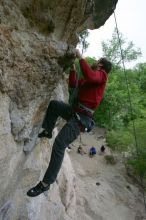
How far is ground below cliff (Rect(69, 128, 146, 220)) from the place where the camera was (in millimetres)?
16431

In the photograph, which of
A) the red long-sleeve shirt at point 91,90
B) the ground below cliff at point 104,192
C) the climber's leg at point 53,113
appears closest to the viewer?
the red long-sleeve shirt at point 91,90

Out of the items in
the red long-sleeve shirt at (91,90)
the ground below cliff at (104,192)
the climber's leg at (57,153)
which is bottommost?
the ground below cliff at (104,192)

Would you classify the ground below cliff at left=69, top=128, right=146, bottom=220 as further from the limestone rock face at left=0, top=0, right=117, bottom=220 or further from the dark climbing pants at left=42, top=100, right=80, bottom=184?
the limestone rock face at left=0, top=0, right=117, bottom=220

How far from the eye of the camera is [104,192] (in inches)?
754

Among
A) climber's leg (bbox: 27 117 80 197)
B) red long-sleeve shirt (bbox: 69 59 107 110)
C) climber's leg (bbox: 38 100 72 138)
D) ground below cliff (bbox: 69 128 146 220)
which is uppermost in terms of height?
red long-sleeve shirt (bbox: 69 59 107 110)

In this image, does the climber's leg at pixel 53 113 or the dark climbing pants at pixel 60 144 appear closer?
the dark climbing pants at pixel 60 144

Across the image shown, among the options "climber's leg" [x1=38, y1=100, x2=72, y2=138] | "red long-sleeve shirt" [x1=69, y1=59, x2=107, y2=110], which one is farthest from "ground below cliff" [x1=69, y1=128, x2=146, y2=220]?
"red long-sleeve shirt" [x1=69, y1=59, x2=107, y2=110]

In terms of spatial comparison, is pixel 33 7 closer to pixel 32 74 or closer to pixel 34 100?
pixel 32 74

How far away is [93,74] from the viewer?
621cm

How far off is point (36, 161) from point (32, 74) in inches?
153

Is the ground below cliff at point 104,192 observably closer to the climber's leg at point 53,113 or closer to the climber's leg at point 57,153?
the climber's leg at point 53,113

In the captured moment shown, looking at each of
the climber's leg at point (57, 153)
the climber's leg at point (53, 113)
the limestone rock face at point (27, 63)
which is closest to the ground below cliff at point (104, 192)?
the climber's leg at point (53, 113)

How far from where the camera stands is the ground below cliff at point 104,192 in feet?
53.9

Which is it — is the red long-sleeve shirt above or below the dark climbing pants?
above
